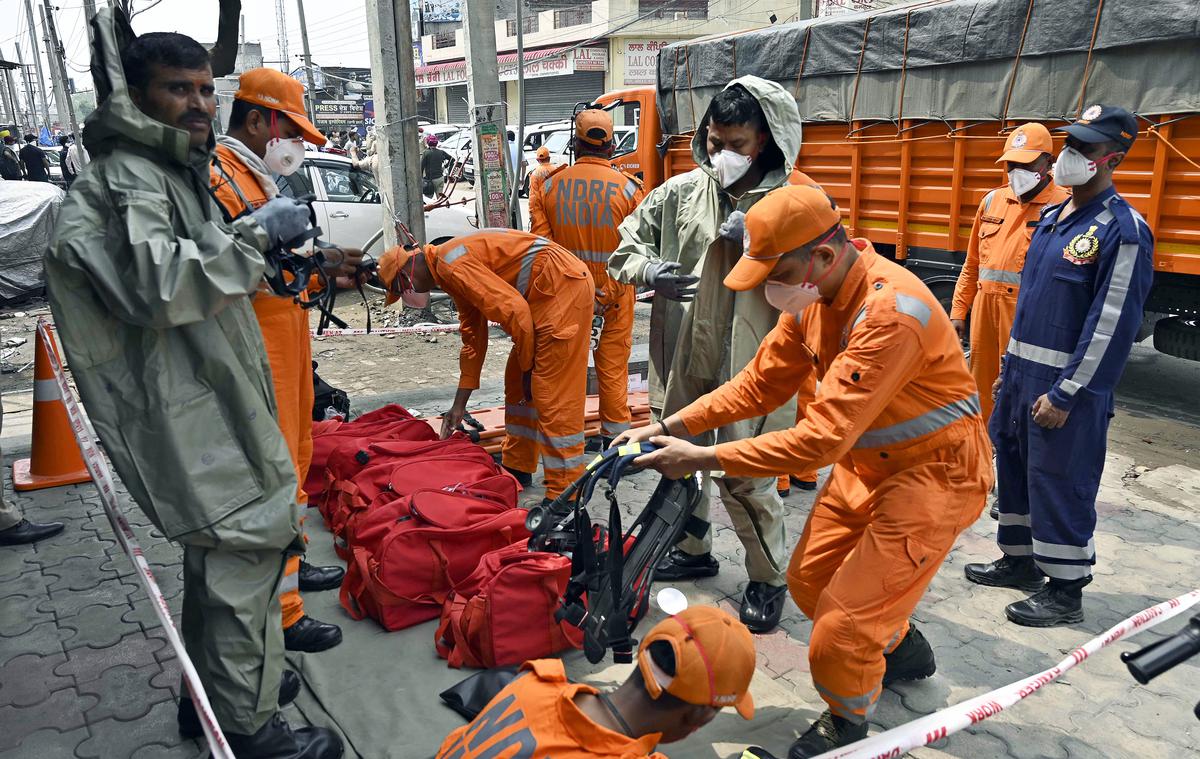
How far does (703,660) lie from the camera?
72.9 inches

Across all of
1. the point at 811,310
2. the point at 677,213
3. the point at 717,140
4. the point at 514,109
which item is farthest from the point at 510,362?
the point at 514,109

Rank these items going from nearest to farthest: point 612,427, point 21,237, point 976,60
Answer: point 612,427 < point 976,60 < point 21,237

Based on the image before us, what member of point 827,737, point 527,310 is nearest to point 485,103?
point 527,310

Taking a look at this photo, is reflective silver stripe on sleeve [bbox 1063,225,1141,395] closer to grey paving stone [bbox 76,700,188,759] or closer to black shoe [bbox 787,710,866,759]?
black shoe [bbox 787,710,866,759]

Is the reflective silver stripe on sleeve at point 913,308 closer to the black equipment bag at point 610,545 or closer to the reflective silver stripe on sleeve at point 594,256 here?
the black equipment bag at point 610,545

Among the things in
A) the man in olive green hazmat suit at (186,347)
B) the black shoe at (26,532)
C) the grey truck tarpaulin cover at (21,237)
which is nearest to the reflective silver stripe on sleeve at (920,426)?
the man in olive green hazmat suit at (186,347)

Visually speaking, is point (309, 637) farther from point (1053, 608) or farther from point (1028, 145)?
point (1028, 145)

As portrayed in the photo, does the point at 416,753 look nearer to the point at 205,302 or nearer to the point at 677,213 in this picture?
the point at 205,302

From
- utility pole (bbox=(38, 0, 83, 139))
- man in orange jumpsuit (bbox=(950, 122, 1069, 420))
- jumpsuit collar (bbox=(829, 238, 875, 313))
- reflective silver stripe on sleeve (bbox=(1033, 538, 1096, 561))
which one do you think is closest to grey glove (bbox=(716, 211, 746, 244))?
jumpsuit collar (bbox=(829, 238, 875, 313))

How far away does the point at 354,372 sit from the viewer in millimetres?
8188

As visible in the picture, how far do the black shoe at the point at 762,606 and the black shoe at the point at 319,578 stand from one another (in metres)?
1.82

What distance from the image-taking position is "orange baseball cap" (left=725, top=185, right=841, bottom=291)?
7.63ft

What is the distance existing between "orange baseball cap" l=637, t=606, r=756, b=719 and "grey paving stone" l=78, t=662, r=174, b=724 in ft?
6.73

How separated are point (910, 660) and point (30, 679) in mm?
3209
